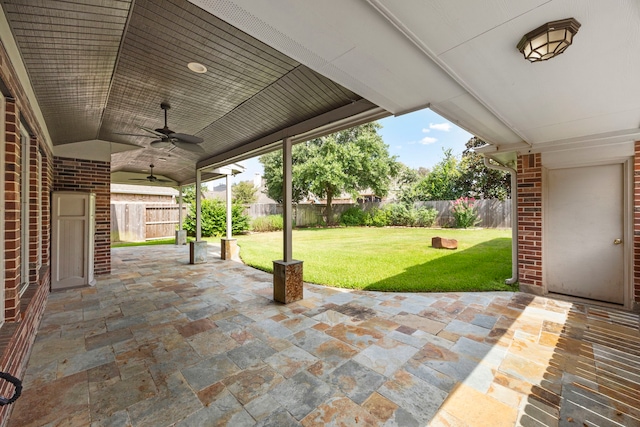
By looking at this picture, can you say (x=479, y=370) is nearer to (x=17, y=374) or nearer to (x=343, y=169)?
(x=17, y=374)

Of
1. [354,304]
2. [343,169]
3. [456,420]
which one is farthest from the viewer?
[343,169]

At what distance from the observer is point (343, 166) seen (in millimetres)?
15195

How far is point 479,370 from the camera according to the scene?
220 centimetres

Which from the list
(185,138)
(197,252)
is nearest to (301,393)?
(185,138)

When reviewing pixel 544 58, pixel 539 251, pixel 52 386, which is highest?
pixel 544 58

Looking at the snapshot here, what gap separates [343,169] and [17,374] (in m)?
14.2

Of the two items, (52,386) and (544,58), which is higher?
(544,58)

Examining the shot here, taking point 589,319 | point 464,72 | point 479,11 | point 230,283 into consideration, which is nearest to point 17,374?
point 230,283

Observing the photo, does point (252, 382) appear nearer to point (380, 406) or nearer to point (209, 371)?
point (209, 371)

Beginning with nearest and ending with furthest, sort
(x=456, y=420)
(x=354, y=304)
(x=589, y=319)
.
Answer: (x=456, y=420)
(x=589, y=319)
(x=354, y=304)

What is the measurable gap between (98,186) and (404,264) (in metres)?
6.54

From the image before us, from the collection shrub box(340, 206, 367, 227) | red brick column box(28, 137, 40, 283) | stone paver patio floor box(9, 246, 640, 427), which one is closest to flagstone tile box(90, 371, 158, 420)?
stone paver patio floor box(9, 246, 640, 427)

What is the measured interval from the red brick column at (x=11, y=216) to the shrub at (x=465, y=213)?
1359 centimetres

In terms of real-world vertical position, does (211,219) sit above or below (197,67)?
below
